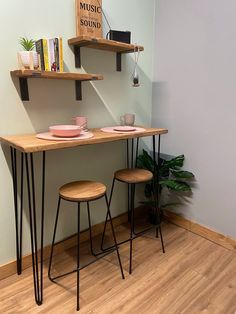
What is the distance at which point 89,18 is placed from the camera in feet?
6.00

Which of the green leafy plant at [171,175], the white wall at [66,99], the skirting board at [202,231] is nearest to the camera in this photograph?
the white wall at [66,99]

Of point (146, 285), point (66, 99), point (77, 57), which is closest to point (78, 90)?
point (66, 99)

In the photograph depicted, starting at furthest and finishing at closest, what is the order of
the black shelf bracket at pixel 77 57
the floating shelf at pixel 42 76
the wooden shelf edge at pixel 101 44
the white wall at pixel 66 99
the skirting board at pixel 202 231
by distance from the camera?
the skirting board at pixel 202 231, the black shelf bracket at pixel 77 57, the wooden shelf edge at pixel 101 44, the white wall at pixel 66 99, the floating shelf at pixel 42 76

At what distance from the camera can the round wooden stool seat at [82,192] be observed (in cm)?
151

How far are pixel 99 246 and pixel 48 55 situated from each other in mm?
1557

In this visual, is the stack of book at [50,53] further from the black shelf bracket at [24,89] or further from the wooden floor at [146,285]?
the wooden floor at [146,285]

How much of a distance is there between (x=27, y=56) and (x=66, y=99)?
0.45m

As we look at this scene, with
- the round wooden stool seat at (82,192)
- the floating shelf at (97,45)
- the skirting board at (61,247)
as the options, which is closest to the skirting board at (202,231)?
the skirting board at (61,247)

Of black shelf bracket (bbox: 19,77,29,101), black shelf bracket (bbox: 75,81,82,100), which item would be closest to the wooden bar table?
black shelf bracket (bbox: 19,77,29,101)

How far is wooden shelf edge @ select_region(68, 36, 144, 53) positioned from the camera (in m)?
1.70

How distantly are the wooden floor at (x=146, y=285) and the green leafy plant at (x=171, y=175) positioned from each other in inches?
19.4

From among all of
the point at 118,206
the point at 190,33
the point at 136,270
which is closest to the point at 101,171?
the point at 118,206

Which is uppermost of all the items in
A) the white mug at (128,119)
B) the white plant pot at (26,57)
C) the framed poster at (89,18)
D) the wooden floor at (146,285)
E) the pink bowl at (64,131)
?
the framed poster at (89,18)

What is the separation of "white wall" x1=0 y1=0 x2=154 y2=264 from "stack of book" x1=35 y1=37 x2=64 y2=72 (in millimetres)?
151
